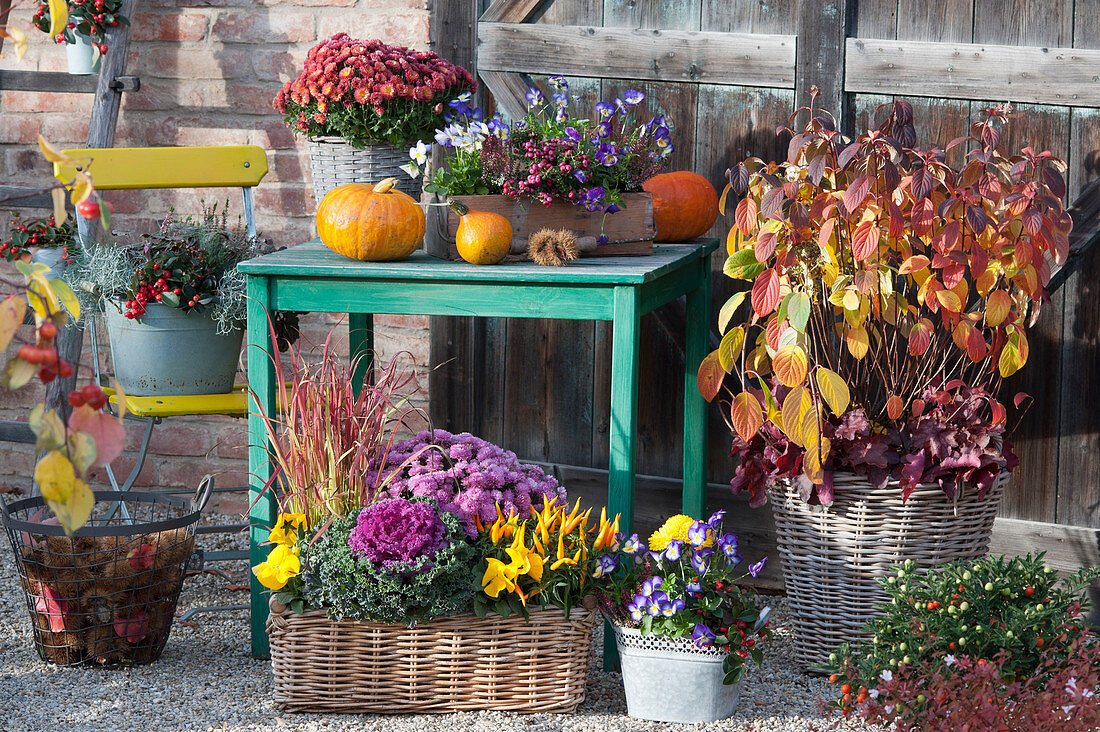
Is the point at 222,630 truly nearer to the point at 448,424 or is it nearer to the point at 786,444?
the point at 448,424

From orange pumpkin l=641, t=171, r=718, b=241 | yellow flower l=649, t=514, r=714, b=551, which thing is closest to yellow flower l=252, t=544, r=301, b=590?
yellow flower l=649, t=514, r=714, b=551

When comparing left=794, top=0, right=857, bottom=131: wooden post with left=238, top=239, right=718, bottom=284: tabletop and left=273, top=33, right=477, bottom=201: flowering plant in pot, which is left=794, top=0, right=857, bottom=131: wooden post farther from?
left=273, top=33, right=477, bottom=201: flowering plant in pot

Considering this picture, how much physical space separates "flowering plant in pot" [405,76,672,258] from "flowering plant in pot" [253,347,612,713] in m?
0.46

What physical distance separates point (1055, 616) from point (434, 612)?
3.71 ft

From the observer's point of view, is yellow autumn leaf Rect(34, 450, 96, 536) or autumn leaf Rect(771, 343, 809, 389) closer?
yellow autumn leaf Rect(34, 450, 96, 536)

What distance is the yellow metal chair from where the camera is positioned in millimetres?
2660

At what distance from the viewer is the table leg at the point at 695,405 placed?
2.80m

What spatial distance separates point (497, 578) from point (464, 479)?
245 millimetres

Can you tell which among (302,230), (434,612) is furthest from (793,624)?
(302,230)

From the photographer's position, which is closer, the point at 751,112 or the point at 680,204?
the point at 680,204

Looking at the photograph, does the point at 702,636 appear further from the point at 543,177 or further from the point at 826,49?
the point at 826,49

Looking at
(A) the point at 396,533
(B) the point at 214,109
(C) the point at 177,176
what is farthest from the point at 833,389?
(B) the point at 214,109

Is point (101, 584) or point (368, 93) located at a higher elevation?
point (368, 93)

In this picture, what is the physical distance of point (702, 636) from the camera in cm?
209
